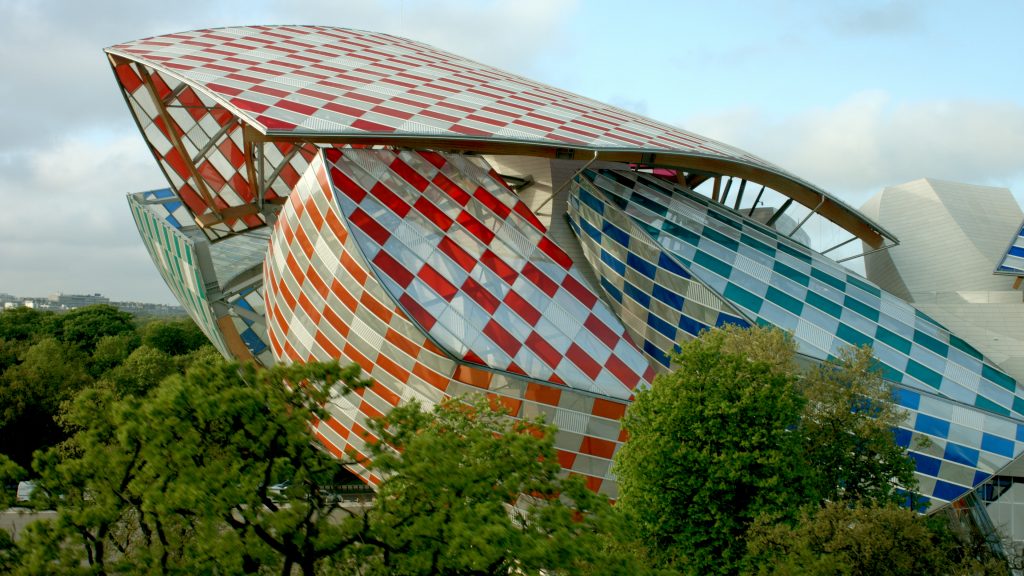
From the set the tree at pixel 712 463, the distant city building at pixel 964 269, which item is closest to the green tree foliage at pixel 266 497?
the tree at pixel 712 463

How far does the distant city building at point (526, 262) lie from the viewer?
21.8 meters

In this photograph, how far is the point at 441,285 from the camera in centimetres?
2197

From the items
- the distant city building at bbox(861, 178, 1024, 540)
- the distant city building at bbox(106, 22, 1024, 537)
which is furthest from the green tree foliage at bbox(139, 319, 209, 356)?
the distant city building at bbox(861, 178, 1024, 540)

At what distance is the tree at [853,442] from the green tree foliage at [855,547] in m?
3.13

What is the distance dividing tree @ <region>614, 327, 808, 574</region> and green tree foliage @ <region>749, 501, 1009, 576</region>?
1.04 m

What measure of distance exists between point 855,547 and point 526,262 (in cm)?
1245

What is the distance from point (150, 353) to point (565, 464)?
4227cm

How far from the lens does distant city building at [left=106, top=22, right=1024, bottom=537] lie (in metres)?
21.8

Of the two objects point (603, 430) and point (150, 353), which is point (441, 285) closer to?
point (603, 430)

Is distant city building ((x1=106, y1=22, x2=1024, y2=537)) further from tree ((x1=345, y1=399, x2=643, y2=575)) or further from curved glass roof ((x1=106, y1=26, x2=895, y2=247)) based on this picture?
tree ((x1=345, y1=399, x2=643, y2=575))

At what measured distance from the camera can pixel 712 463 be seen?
52.4 feet

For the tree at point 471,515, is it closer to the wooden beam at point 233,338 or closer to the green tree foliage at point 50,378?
the wooden beam at point 233,338

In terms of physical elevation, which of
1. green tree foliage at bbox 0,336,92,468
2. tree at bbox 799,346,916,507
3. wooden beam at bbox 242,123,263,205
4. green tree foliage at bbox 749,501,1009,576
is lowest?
green tree foliage at bbox 0,336,92,468

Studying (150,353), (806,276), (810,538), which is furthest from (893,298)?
(150,353)
